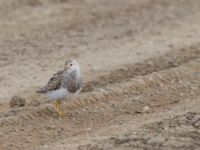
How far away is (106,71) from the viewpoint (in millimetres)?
14359

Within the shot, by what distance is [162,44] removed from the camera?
1642 cm

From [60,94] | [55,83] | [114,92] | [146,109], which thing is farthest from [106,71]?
[60,94]

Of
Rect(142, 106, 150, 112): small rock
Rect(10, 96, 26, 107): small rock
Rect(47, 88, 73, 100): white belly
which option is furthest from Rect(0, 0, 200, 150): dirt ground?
Rect(47, 88, 73, 100): white belly

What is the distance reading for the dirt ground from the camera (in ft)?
34.8

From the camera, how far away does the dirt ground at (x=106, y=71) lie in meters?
10.6

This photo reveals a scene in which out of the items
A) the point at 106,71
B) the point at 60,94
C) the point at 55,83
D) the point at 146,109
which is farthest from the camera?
the point at 106,71

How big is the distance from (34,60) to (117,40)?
228 centimetres

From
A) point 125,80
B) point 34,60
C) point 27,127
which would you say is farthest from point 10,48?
point 27,127

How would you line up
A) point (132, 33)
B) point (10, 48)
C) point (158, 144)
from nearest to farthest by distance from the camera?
point (158, 144), point (10, 48), point (132, 33)

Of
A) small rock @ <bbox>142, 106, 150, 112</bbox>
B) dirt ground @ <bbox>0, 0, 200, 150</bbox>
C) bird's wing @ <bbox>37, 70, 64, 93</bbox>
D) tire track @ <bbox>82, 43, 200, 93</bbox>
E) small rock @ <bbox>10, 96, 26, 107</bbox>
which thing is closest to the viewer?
dirt ground @ <bbox>0, 0, 200, 150</bbox>

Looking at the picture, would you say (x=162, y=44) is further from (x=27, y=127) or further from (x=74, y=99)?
A: (x=27, y=127)

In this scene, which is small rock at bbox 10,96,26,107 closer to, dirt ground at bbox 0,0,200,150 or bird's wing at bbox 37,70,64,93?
dirt ground at bbox 0,0,200,150

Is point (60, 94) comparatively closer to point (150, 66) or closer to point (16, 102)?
point (16, 102)

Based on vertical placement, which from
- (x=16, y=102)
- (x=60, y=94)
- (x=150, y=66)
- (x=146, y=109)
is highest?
(x=150, y=66)
